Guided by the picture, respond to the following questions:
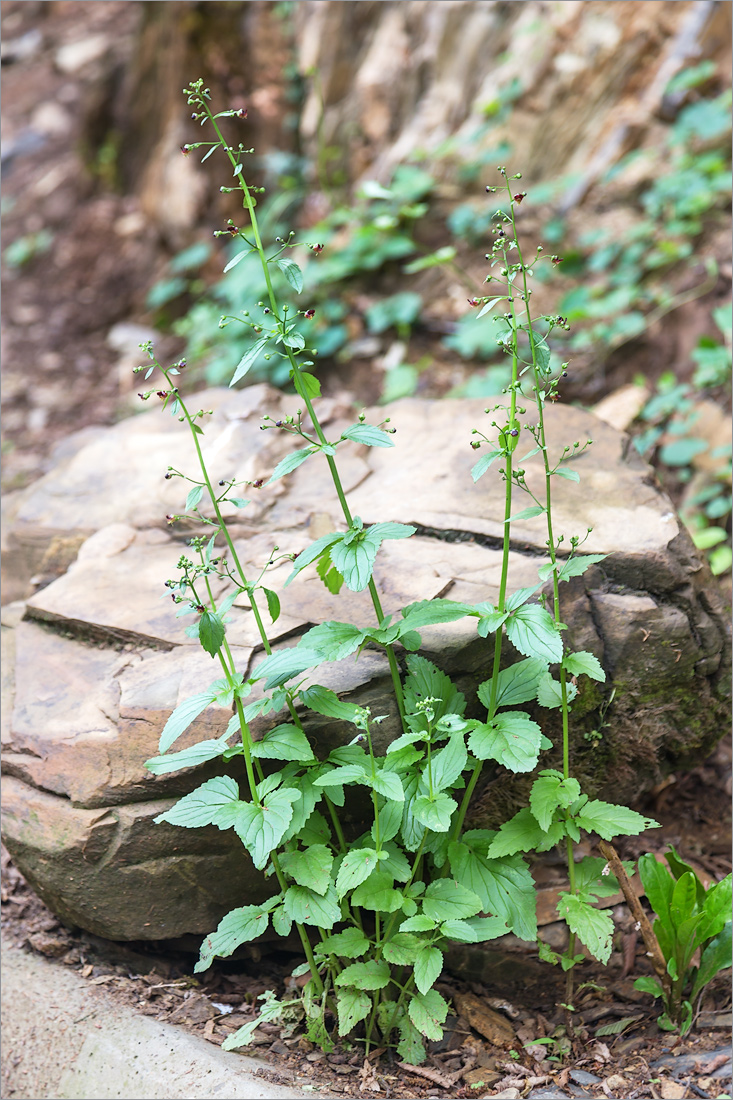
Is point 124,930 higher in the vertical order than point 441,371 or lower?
lower

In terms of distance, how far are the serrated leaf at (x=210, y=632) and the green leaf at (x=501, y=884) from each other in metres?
0.76

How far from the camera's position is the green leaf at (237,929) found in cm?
199

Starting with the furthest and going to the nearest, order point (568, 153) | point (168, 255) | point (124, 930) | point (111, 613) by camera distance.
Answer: point (168, 255)
point (568, 153)
point (111, 613)
point (124, 930)

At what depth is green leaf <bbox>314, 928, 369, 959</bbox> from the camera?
203cm

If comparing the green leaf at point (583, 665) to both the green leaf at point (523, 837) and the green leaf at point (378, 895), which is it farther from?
the green leaf at point (378, 895)

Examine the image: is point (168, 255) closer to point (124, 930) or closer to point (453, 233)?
point (453, 233)

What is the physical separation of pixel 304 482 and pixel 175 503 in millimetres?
460

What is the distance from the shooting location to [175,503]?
3.12 meters

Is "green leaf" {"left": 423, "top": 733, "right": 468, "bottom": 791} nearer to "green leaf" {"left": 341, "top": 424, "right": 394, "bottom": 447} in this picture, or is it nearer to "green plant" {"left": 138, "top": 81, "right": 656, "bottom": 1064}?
"green plant" {"left": 138, "top": 81, "right": 656, "bottom": 1064}

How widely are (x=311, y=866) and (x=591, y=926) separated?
2.14ft

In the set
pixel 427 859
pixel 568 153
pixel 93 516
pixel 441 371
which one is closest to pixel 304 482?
pixel 93 516

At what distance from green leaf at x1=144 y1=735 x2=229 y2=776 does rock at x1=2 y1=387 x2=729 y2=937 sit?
0.19 metres

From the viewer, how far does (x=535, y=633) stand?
187 centimetres

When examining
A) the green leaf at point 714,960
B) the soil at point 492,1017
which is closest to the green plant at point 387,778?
the soil at point 492,1017
